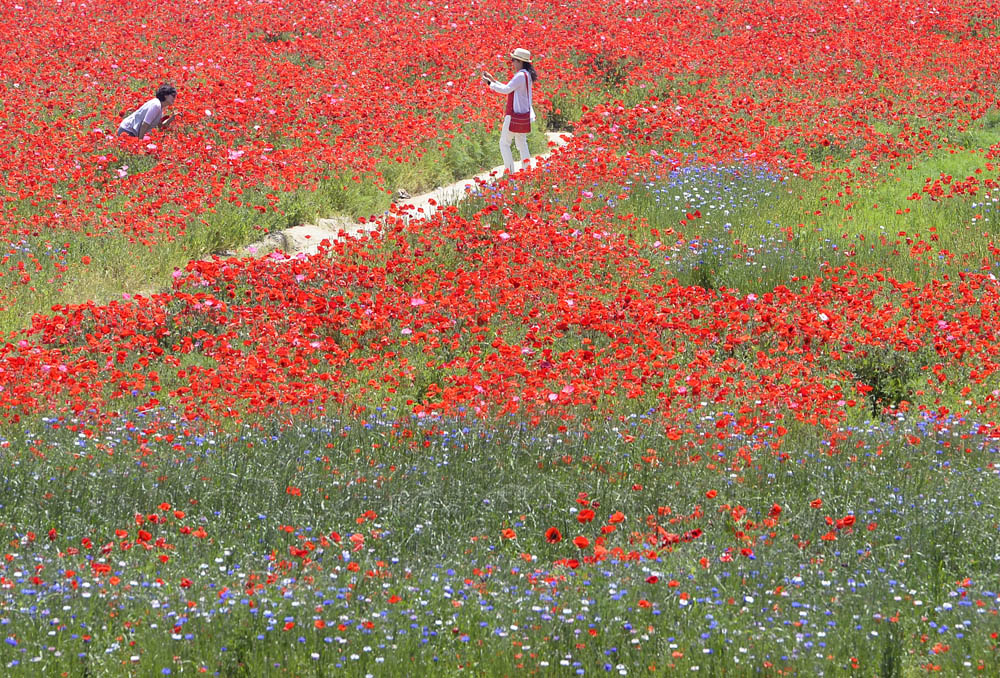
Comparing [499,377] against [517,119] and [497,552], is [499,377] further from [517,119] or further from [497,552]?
[517,119]

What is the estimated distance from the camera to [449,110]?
59.3ft

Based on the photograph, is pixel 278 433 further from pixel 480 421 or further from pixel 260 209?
pixel 260 209

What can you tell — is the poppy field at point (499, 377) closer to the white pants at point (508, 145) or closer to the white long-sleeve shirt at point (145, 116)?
the white long-sleeve shirt at point (145, 116)

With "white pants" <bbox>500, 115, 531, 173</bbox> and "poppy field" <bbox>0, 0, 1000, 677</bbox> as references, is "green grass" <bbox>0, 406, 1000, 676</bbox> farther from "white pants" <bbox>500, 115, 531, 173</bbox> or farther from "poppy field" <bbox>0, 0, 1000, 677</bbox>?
"white pants" <bbox>500, 115, 531, 173</bbox>

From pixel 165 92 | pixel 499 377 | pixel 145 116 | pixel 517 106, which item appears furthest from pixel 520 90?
pixel 499 377

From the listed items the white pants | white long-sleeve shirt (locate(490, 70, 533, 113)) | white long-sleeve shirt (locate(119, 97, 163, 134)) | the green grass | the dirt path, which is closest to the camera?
the green grass

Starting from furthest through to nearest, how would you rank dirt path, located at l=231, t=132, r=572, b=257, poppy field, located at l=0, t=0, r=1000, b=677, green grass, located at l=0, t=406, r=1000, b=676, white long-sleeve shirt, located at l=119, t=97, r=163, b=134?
1. white long-sleeve shirt, located at l=119, t=97, r=163, b=134
2. dirt path, located at l=231, t=132, r=572, b=257
3. poppy field, located at l=0, t=0, r=1000, b=677
4. green grass, located at l=0, t=406, r=1000, b=676

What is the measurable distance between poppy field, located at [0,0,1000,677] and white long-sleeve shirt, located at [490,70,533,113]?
3.29ft

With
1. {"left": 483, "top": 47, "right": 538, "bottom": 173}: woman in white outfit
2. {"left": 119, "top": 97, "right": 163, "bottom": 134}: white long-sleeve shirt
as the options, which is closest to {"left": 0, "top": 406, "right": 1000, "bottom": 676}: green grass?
{"left": 483, "top": 47, "right": 538, "bottom": 173}: woman in white outfit

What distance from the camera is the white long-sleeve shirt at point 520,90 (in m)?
15.1

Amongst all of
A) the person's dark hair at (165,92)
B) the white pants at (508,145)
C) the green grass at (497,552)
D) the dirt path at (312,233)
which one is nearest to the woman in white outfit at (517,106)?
the white pants at (508,145)

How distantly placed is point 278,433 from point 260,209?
648cm

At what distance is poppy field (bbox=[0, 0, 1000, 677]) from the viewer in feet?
18.2

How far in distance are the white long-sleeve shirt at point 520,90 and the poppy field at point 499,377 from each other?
39.5 inches
